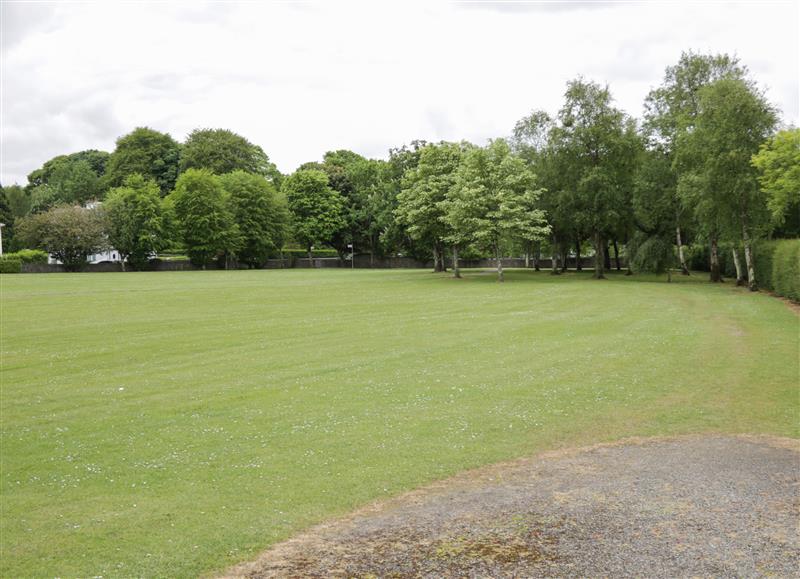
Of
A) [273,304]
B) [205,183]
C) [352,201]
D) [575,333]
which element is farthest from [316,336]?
[352,201]

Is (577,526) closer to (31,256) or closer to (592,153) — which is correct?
(592,153)

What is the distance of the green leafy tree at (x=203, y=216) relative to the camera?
93.8m

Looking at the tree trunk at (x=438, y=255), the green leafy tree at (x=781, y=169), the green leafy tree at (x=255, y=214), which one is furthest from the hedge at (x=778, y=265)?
the green leafy tree at (x=255, y=214)

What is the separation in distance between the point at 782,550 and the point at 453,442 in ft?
18.4

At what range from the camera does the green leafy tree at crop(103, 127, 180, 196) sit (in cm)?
11425

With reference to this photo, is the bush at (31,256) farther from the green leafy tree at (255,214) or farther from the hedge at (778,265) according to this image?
the hedge at (778,265)

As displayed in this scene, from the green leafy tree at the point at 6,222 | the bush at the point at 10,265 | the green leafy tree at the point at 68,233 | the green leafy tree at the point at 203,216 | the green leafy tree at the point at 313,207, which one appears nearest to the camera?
the bush at the point at 10,265

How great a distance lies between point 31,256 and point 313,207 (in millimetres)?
40699

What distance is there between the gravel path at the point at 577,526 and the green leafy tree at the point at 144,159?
115m

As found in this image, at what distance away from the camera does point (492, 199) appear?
5597 cm

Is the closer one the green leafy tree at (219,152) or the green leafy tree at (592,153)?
the green leafy tree at (592,153)

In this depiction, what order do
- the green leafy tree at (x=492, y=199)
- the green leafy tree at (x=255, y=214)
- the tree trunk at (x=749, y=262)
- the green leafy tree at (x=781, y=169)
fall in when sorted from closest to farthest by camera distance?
the green leafy tree at (x=781, y=169) < the tree trunk at (x=749, y=262) < the green leafy tree at (x=492, y=199) < the green leafy tree at (x=255, y=214)

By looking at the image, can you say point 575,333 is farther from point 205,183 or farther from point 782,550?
point 205,183

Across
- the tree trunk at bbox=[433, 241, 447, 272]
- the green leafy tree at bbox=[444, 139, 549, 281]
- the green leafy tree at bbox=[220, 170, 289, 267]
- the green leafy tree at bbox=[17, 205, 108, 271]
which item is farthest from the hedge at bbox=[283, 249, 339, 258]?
the green leafy tree at bbox=[444, 139, 549, 281]
